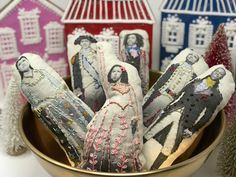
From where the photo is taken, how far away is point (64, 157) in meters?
0.52

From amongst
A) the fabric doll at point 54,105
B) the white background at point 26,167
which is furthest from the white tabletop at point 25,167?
the fabric doll at point 54,105

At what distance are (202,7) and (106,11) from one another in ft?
0.50

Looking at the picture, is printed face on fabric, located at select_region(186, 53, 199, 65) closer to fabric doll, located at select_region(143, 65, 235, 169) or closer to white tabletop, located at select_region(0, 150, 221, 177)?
fabric doll, located at select_region(143, 65, 235, 169)

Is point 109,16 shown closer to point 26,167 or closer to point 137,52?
point 137,52

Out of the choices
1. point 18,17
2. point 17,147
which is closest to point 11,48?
point 18,17

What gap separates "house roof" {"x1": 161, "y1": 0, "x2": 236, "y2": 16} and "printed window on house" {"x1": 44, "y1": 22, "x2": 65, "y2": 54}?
176mm

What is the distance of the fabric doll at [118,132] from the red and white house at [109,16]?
0.66ft

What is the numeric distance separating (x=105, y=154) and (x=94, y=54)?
16 centimetres

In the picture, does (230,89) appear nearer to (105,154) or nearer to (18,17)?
(105,154)

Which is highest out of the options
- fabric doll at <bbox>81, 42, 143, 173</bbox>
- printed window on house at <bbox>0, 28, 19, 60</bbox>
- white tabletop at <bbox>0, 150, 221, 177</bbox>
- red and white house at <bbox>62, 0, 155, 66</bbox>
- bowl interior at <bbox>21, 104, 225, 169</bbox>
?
red and white house at <bbox>62, 0, 155, 66</bbox>

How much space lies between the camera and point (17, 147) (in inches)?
22.0

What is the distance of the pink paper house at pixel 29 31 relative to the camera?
60 cm

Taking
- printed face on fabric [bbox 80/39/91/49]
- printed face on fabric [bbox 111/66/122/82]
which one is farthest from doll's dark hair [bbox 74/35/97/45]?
printed face on fabric [bbox 111/66/122/82]

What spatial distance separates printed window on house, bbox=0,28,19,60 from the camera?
0.61 meters
